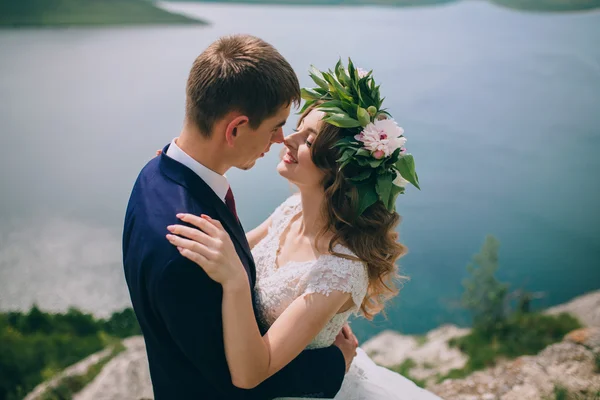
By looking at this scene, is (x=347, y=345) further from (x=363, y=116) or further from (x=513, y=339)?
(x=513, y=339)

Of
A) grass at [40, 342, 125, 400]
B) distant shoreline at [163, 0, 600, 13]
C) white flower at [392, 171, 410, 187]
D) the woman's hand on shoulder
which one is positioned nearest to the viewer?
the woman's hand on shoulder

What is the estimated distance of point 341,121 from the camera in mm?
2309

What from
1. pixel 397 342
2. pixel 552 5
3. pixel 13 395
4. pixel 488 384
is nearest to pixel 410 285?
pixel 397 342

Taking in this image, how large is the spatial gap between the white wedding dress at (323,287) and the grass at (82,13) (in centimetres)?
445

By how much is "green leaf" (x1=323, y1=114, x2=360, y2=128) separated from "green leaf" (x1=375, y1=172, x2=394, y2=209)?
244 mm

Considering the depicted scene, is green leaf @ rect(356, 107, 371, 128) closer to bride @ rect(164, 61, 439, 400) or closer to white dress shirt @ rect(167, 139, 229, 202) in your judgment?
bride @ rect(164, 61, 439, 400)

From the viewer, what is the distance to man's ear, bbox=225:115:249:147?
73.9 inches

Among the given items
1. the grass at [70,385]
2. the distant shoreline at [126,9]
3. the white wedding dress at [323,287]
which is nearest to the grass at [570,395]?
the white wedding dress at [323,287]

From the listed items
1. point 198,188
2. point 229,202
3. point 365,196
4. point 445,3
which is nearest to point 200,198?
point 198,188

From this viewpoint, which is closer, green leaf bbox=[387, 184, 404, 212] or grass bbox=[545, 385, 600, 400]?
green leaf bbox=[387, 184, 404, 212]

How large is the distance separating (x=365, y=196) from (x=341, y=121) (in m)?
0.33

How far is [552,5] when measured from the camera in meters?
6.53

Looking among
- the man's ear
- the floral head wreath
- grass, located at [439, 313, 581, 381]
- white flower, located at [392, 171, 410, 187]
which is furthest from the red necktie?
grass, located at [439, 313, 581, 381]

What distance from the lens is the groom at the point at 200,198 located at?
1.78m
